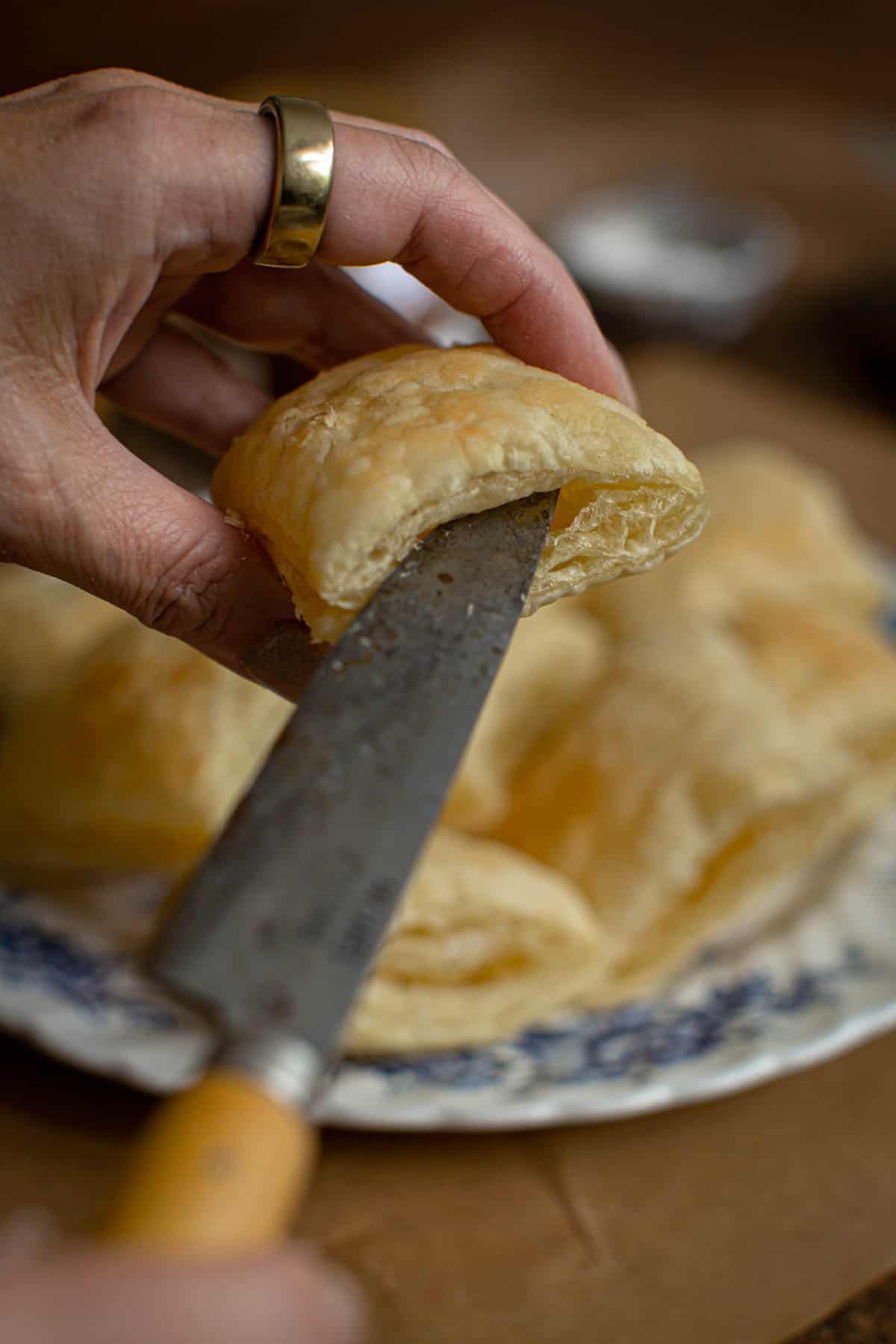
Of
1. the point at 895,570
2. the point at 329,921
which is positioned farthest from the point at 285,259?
the point at 895,570

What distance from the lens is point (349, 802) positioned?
63 centimetres

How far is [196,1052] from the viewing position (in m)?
1.23

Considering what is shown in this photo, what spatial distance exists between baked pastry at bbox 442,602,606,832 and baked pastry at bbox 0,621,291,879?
28 cm

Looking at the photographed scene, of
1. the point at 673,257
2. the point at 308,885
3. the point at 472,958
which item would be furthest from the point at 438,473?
the point at 673,257

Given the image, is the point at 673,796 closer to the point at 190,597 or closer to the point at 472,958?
the point at 472,958

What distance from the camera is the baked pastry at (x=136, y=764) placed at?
1.38 meters

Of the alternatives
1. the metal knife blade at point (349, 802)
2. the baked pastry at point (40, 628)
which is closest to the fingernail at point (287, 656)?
the metal knife blade at point (349, 802)

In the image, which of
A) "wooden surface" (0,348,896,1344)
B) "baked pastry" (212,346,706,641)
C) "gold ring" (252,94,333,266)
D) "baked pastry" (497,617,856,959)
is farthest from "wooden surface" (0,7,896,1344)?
"gold ring" (252,94,333,266)

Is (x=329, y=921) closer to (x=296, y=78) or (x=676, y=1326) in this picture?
(x=676, y=1326)

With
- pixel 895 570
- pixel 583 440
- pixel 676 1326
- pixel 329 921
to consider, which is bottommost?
pixel 676 1326

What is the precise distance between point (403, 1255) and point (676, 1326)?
0.84 feet

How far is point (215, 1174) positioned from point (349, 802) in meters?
0.21

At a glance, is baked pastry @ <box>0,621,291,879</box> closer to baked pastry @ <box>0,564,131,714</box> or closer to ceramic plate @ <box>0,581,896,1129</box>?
ceramic plate @ <box>0,581,896,1129</box>

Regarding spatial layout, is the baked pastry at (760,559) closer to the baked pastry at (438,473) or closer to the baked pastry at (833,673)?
the baked pastry at (833,673)
